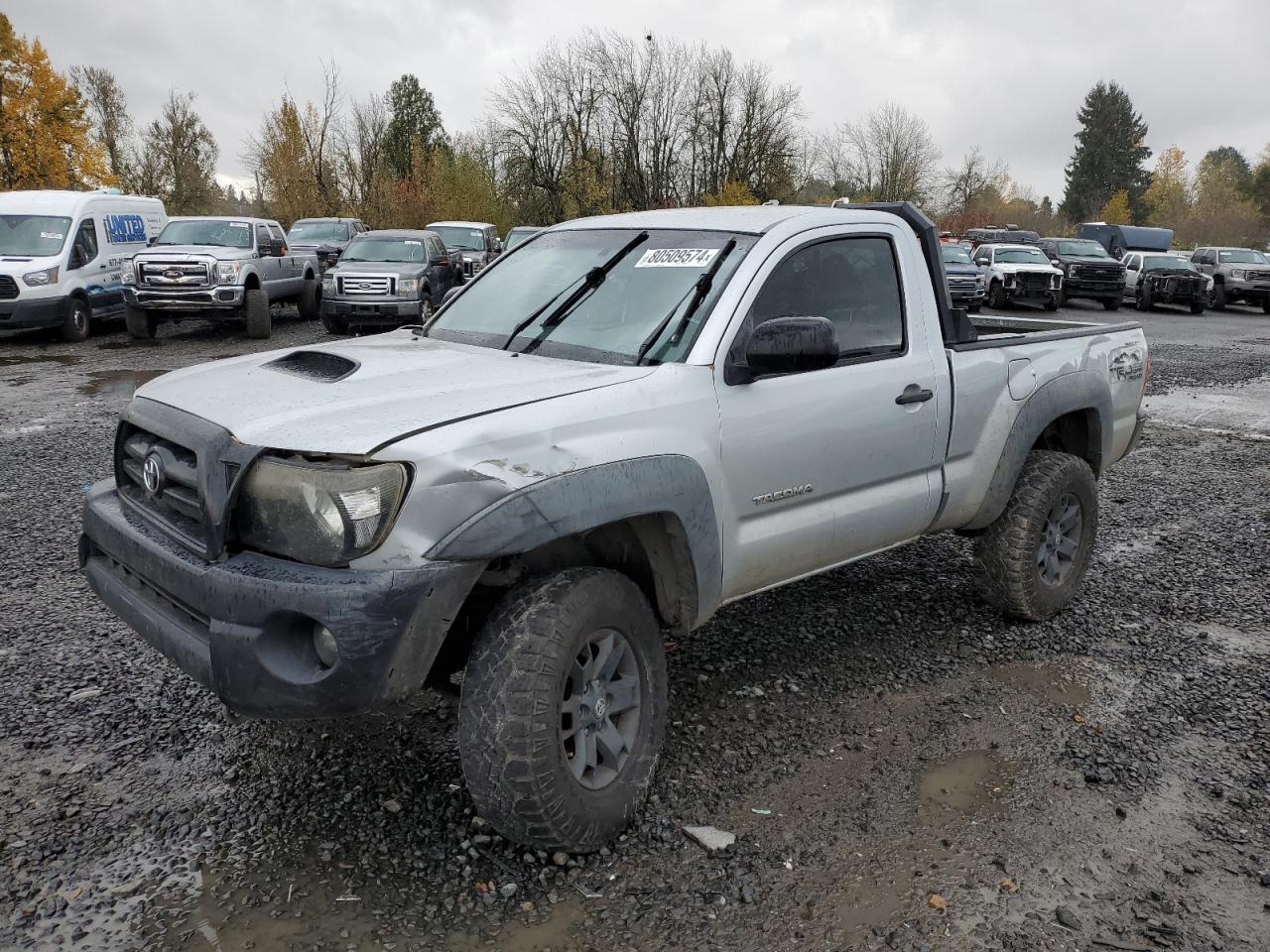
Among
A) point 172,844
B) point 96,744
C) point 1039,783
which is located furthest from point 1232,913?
point 96,744

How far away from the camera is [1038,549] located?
183 inches

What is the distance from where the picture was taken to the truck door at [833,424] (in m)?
3.31

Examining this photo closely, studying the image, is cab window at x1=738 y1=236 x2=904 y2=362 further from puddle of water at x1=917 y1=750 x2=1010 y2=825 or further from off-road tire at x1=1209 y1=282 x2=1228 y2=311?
off-road tire at x1=1209 y1=282 x2=1228 y2=311

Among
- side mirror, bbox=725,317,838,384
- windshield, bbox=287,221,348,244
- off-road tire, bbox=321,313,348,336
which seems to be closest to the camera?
side mirror, bbox=725,317,838,384

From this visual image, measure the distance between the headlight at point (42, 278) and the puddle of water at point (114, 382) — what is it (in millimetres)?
Result: 3013

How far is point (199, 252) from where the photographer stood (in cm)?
1577

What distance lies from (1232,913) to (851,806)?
1050mm

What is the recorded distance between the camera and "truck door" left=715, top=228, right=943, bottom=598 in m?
3.31

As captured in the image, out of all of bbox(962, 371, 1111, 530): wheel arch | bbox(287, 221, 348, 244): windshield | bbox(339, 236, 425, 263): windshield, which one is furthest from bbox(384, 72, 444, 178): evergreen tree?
bbox(962, 371, 1111, 530): wheel arch

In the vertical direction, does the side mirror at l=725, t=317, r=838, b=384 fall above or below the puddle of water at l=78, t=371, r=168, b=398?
above

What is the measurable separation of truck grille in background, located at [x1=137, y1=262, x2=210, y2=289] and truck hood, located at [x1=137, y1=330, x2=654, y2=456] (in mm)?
13145

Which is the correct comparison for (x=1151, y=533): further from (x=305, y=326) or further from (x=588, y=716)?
(x=305, y=326)

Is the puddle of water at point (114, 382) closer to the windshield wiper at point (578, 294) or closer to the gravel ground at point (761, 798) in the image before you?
the gravel ground at point (761, 798)

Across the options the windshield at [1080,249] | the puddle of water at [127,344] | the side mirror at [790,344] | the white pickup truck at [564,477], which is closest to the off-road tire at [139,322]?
the puddle of water at [127,344]
